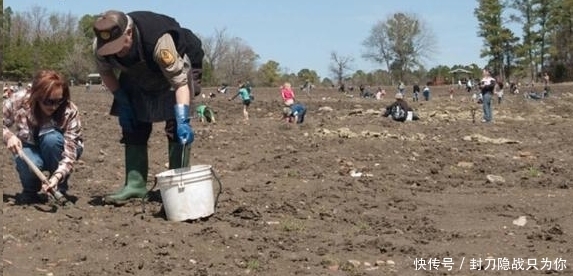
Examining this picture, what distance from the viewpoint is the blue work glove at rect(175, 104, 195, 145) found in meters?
5.70

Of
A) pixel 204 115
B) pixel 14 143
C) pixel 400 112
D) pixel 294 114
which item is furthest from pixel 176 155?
pixel 400 112

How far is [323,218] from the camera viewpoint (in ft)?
21.1

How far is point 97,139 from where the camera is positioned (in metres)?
12.1

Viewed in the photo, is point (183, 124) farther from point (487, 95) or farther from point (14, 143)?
point (487, 95)

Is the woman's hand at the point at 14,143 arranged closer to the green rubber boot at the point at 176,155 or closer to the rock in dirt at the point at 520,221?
the green rubber boot at the point at 176,155

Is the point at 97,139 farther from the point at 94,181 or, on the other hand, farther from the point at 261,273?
the point at 261,273

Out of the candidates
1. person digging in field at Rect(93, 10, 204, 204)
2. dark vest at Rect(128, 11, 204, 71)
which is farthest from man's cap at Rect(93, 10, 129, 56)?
dark vest at Rect(128, 11, 204, 71)

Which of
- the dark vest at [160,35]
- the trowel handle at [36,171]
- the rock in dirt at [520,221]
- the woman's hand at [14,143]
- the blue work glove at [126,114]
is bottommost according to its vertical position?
the rock in dirt at [520,221]

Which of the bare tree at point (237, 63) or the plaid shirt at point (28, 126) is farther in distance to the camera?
the bare tree at point (237, 63)

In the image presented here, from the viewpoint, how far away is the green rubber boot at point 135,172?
6363 mm

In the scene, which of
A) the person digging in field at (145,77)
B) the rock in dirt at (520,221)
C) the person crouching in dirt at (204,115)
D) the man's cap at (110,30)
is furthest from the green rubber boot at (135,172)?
the person crouching in dirt at (204,115)

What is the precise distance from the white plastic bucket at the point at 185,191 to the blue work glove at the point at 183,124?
0.71 feet

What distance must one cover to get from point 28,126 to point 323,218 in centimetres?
235

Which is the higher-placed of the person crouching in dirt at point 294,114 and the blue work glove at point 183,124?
the blue work glove at point 183,124
